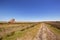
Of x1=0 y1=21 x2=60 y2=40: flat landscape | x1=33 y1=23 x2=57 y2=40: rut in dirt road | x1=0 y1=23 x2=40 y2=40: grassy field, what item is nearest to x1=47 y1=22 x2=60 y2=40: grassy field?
x1=0 y1=21 x2=60 y2=40: flat landscape

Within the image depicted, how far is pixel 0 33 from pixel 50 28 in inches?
79.7

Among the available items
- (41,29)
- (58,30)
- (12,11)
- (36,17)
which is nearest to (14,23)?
(12,11)

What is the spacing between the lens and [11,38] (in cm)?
436

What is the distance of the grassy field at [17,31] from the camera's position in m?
4.39

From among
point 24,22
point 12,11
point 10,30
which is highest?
point 12,11

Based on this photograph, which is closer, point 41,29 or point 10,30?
point 10,30

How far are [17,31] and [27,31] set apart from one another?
1.31 feet

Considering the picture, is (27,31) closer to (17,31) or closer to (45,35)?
(17,31)

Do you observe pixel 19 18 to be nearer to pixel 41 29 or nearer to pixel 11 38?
pixel 11 38

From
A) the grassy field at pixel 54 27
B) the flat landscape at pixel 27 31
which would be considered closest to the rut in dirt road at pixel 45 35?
the flat landscape at pixel 27 31

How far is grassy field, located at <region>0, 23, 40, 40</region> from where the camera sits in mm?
4387

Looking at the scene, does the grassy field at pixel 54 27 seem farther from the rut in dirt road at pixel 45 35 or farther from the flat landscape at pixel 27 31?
the rut in dirt road at pixel 45 35

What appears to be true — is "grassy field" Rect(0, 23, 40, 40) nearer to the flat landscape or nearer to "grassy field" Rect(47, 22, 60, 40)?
the flat landscape

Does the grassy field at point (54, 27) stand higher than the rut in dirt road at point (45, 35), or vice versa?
the grassy field at point (54, 27)
